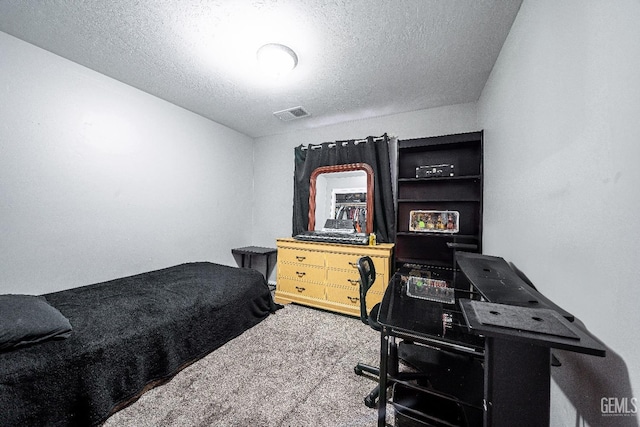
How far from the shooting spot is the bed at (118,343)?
4.09 ft

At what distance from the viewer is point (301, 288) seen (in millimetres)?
3305

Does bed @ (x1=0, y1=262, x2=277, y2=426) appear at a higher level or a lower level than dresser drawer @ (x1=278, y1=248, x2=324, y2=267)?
lower

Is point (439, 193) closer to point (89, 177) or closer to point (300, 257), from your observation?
point (300, 257)

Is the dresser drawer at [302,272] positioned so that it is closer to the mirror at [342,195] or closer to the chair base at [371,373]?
the mirror at [342,195]

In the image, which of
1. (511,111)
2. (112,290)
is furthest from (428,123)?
(112,290)

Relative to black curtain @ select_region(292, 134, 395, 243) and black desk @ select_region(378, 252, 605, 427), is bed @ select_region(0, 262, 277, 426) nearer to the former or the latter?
black curtain @ select_region(292, 134, 395, 243)

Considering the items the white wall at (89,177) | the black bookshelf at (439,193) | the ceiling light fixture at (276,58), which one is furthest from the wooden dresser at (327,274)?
the ceiling light fixture at (276,58)

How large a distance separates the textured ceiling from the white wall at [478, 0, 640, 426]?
1.95 feet

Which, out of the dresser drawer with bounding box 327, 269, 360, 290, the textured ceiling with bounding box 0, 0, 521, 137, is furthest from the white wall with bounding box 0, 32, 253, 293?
the dresser drawer with bounding box 327, 269, 360, 290

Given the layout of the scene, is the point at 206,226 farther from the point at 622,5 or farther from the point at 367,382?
the point at 622,5

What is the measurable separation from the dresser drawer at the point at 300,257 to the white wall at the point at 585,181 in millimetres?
2156

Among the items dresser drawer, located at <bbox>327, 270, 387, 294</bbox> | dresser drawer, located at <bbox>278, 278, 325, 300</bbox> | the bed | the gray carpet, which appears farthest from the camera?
dresser drawer, located at <bbox>278, 278, 325, 300</bbox>

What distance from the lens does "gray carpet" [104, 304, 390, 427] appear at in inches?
57.9

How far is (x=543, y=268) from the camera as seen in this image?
3.79ft
